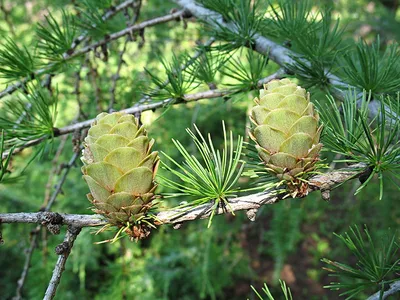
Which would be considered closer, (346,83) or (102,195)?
(102,195)

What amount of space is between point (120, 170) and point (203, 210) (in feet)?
0.37

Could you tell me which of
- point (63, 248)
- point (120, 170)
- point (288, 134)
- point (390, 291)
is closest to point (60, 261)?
point (63, 248)

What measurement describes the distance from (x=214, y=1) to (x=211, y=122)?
123 cm

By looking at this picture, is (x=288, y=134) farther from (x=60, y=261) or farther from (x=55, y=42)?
(x=55, y=42)

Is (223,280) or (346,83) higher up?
(346,83)

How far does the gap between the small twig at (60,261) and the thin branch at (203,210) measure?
13 mm

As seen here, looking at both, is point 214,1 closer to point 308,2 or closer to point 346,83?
point 308,2

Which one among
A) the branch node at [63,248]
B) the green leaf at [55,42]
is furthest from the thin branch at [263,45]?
the branch node at [63,248]

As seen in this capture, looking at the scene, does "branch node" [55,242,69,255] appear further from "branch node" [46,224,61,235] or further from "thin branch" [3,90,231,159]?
"thin branch" [3,90,231,159]

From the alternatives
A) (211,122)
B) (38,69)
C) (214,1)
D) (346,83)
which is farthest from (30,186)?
(346,83)

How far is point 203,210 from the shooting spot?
54 cm

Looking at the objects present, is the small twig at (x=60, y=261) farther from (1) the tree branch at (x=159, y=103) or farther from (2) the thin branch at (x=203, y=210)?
(1) the tree branch at (x=159, y=103)

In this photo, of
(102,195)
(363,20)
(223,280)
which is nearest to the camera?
(102,195)

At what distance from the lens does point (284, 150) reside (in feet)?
1.70
